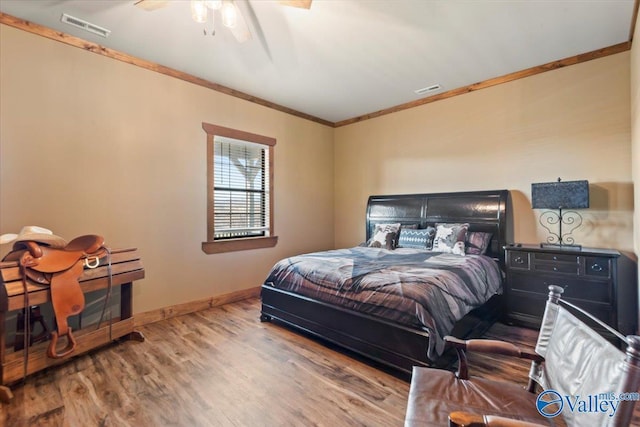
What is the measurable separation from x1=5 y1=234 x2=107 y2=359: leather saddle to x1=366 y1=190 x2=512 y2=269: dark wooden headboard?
3.82m

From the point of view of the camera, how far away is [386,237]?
4262 mm

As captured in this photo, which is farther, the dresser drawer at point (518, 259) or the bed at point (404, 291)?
the dresser drawer at point (518, 259)

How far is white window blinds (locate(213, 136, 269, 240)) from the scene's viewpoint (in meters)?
4.14

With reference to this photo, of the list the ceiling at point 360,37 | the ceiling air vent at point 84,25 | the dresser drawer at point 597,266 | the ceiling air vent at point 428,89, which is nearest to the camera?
the ceiling at point 360,37

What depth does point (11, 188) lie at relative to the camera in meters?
2.62

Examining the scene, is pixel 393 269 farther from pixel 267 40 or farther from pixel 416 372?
pixel 267 40

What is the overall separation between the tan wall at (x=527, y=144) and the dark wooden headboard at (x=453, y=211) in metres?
0.16

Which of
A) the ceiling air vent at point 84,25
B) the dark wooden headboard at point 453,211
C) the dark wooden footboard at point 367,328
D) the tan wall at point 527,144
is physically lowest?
the dark wooden footboard at point 367,328

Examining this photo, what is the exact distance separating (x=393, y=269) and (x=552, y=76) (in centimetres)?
300

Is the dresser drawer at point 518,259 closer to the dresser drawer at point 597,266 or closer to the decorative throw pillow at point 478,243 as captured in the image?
the decorative throw pillow at point 478,243

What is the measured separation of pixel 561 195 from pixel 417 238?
1603mm

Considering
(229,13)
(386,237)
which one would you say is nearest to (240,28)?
(229,13)

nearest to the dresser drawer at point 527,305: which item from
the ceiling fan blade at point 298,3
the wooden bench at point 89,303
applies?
the ceiling fan blade at point 298,3

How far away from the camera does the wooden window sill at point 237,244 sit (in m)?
3.97
